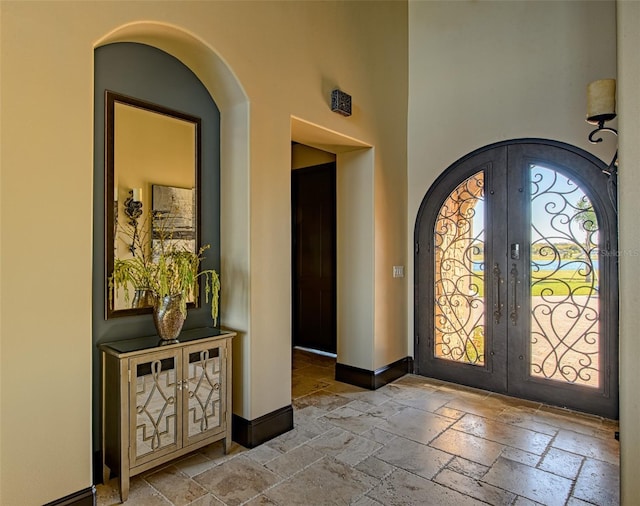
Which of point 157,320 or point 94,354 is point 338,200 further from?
point 94,354

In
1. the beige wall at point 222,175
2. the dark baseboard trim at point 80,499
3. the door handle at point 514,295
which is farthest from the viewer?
the door handle at point 514,295

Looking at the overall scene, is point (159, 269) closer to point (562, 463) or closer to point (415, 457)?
point (415, 457)

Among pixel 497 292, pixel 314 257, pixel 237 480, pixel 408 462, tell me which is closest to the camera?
pixel 237 480

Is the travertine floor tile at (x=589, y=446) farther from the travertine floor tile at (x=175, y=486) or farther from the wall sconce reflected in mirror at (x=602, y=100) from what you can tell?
the travertine floor tile at (x=175, y=486)

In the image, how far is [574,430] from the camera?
315cm

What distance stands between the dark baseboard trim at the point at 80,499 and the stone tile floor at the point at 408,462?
143 mm

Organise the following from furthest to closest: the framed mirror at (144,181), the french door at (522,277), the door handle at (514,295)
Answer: the door handle at (514,295)
the french door at (522,277)
the framed mirror at (144,181)

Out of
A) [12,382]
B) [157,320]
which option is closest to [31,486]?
[12,382]

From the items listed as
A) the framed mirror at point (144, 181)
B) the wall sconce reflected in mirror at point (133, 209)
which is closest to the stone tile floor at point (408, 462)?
the framed mirror at point (144, 181)

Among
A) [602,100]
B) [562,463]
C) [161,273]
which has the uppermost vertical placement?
[602,100]

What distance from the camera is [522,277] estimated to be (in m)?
3.80

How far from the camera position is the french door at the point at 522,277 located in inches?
135

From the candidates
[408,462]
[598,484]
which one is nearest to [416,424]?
[408,462]

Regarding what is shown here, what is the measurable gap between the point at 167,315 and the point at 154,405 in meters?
0.52
